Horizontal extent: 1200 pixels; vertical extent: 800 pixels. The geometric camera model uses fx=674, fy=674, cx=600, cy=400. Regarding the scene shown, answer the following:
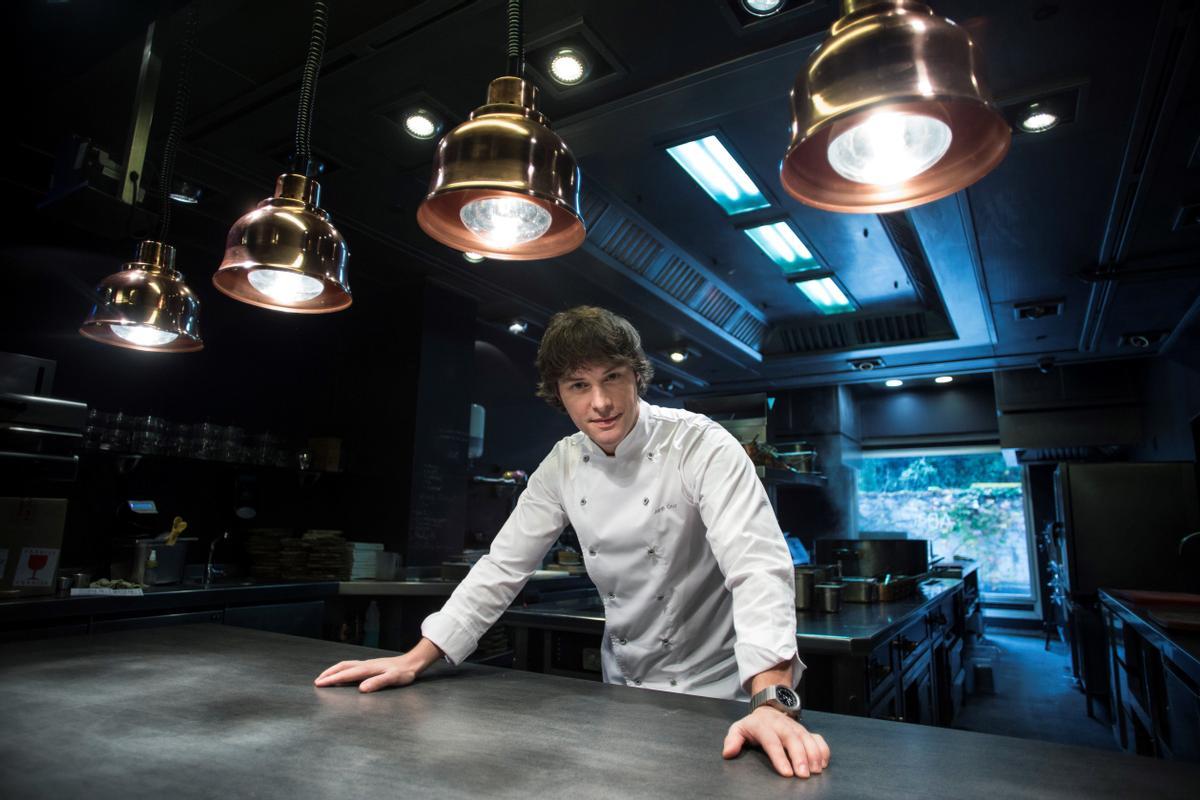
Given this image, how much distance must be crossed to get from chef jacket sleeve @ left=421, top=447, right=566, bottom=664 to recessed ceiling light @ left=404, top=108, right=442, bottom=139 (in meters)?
1.49

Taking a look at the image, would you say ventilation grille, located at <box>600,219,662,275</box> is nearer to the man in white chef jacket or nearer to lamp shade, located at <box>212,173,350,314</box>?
the man in white chef jacket

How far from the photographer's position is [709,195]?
11.3 ft

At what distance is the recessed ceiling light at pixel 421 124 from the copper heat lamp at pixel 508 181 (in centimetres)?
136

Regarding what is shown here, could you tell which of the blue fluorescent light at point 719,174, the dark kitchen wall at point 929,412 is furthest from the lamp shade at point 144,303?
the dark kitchen wall at point 929,412

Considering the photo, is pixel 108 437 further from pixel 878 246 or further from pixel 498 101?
pixel 878 246

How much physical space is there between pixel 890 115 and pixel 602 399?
0.86 metres

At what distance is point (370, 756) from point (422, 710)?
253mm

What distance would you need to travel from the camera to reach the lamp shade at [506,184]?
1.20m

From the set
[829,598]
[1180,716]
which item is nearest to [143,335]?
[829,598]

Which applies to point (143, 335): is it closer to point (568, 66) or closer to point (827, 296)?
point (568, 66)

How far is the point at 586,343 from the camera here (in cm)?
162

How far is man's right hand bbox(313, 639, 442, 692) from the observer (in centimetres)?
126

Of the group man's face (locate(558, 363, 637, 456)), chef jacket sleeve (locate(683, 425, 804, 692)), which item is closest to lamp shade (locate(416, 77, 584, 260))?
man's face (locate(558, 363, 637, 456))

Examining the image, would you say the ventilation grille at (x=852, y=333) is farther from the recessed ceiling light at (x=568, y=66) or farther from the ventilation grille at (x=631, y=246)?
the recessed ceiling light at (x=568, y=66)
